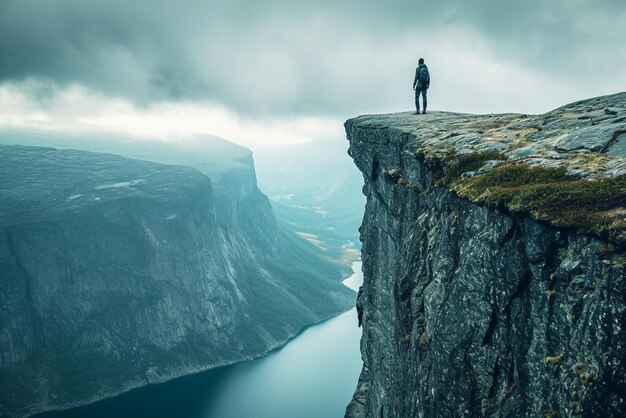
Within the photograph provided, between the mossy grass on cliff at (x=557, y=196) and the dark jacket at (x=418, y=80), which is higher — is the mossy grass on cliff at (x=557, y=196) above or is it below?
below

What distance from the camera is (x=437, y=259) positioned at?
1166 inches

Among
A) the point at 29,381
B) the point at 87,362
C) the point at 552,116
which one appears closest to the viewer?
the point at 552,116

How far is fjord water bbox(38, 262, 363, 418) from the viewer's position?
150125mm

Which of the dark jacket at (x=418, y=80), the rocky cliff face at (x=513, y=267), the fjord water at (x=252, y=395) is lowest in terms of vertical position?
the fjord water at (x=252, y=395)

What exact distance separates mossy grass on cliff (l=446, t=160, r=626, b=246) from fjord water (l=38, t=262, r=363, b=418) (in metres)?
136

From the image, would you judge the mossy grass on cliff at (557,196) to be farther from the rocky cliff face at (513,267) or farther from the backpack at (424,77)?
the backpack at (424,77)

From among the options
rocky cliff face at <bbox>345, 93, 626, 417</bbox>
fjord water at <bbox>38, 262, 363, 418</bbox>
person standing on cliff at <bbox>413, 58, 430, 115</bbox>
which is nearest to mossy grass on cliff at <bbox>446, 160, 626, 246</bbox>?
rocky cliff face at <bbox>345, 93, 626, 417</bbox>

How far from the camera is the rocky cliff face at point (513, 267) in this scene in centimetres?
1742

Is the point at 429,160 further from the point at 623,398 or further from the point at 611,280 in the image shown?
the point at 623,398

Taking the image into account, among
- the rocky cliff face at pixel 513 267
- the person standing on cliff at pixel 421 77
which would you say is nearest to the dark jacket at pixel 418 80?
the person standing on cliff at pixel 421 77

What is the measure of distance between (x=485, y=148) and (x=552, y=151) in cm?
493

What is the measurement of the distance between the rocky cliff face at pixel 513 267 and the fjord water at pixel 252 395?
396 feet

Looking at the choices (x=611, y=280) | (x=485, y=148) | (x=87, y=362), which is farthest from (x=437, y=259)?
(x=87, y=362)

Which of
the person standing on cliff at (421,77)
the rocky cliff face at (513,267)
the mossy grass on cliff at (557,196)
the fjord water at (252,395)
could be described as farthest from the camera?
the fjord water at (252,395)
